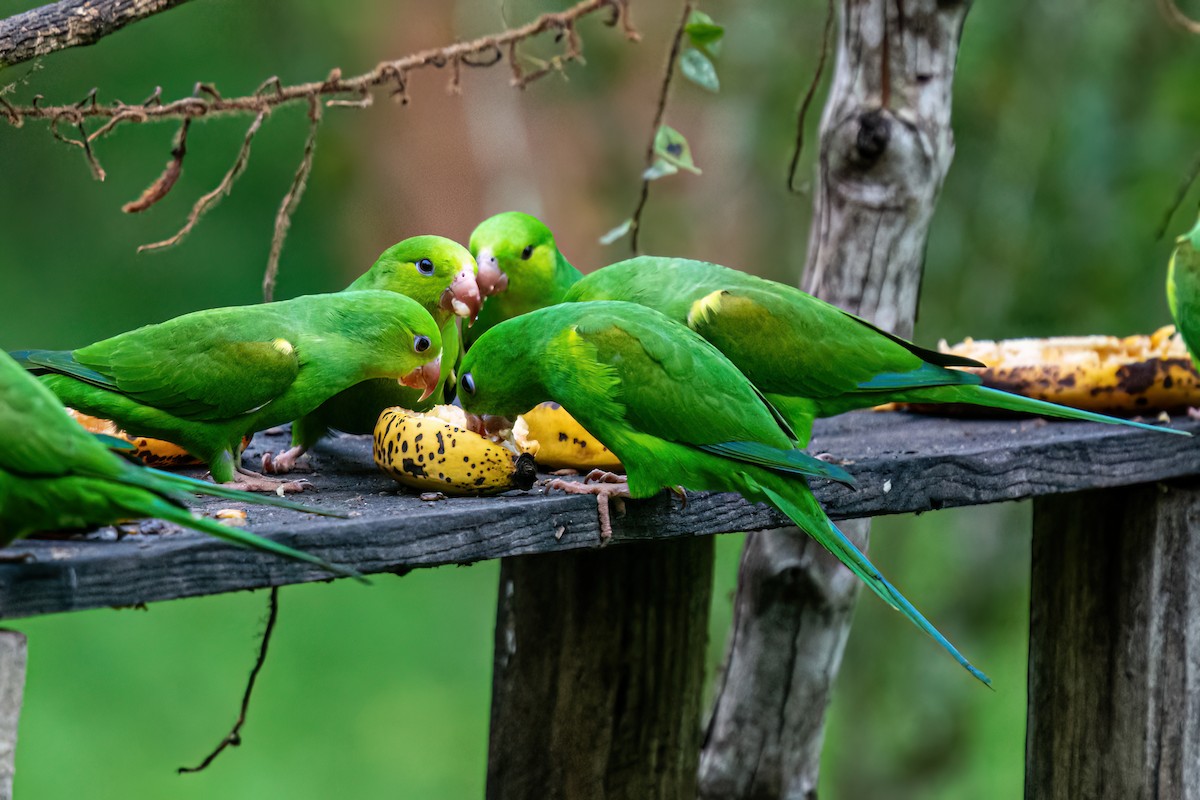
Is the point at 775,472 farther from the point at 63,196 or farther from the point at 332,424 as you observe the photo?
the point at 63,196

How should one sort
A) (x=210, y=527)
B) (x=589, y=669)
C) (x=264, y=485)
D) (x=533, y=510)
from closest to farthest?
(x=210, y=527) → (x=533, y=510) → (x=264, y=485) → (x=589, y=669)

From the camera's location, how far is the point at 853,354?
2.65 m

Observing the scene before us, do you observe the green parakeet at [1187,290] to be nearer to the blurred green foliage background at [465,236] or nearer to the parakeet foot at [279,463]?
the blurred green foliage background at [465,236]

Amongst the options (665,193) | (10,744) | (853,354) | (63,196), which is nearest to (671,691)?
(853,354)

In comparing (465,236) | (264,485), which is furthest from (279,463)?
(465,236)

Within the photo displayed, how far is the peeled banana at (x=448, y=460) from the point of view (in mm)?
2279

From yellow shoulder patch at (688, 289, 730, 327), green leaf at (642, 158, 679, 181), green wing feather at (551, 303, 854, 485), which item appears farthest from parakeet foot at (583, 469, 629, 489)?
green leaf at (642, 158, 679, 181)

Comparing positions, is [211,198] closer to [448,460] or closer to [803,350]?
[448,460]

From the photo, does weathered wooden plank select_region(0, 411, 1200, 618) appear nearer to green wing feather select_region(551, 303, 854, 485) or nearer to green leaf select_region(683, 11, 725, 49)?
green wing feather select_region(551, 303, 854, 485)

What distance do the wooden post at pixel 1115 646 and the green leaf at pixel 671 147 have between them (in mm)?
1298

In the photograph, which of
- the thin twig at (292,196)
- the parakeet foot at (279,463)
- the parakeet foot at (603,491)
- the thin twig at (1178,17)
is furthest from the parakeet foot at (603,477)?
the thin twig at (1178,17)

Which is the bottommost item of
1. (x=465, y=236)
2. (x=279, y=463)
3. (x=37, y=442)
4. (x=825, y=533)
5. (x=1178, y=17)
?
(x=37, y=442)

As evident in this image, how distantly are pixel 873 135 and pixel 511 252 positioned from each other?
924 mm

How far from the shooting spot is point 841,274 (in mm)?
3182
